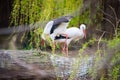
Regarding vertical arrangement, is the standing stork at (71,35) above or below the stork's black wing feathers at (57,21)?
below

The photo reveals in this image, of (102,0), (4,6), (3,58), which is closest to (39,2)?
(4,6)

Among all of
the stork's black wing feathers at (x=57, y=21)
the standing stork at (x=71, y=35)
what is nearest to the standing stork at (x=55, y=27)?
the stork's black wing feathers at (x=57, y=21)

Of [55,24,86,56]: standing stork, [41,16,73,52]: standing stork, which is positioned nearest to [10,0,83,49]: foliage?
[41,16,73,52]: standing stork

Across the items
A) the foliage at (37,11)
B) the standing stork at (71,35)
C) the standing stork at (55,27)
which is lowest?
the standing stork at (71,35)

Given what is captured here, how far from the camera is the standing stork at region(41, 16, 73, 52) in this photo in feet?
12.5

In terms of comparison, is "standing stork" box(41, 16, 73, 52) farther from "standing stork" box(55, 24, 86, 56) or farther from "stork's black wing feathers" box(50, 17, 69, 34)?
"standing stork" box(55, 24, 86, 56)

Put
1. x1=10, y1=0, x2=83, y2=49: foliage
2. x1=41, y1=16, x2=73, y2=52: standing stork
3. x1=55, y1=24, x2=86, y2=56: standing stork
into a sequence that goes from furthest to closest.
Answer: x1=55, y1=24, x2=86, y2=56: standing stork, x1=10, y1=0, x2=83, y2=49: foliage, x1=41, y1=16, x2=73, y2=52: standing stork

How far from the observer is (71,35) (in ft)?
14.5

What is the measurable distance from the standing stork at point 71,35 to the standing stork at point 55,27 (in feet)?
0.60

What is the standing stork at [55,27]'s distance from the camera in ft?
12.5

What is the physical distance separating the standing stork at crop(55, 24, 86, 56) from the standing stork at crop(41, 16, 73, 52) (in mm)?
183

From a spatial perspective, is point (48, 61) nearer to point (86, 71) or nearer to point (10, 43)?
point (86, 71)

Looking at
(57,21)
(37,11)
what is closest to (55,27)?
(57,21)

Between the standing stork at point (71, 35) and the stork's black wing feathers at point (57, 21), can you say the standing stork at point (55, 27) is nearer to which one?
the stork's black wing feathers at point (57, 21)
